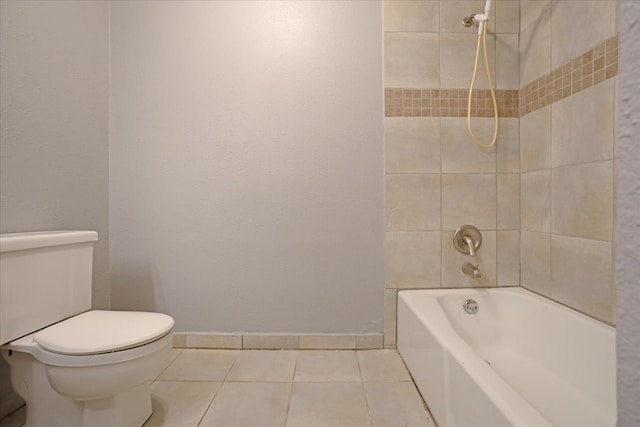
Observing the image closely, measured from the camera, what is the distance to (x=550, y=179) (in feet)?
5.48

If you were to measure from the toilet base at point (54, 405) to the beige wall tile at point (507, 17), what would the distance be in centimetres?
254

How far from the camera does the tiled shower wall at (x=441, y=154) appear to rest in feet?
6.26

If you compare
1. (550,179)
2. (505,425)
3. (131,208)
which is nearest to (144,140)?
(131,208)

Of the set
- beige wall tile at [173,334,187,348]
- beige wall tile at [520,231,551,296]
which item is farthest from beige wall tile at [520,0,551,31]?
beige wall tile at [173,334,187,348]

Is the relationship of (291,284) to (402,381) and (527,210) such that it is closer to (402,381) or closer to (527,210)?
(402,381)

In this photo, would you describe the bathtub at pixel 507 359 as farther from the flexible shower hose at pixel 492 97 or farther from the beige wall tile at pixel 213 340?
the beige wall tile at pixel 213 340

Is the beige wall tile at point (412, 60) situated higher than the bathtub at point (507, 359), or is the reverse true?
the beige wall tile at point (412, 60)

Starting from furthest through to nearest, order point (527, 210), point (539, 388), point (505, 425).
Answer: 1. point (527, 210)
2. point (539, 388)
3. point (505, 425)

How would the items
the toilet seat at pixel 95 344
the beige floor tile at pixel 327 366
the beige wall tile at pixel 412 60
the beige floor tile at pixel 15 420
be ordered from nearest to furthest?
the toilet seat at pixel 95 344
the beige floor tile at pixel 15 420
the beige floor tile at pixel 327 366
the beige wall tile at pixel 412 60

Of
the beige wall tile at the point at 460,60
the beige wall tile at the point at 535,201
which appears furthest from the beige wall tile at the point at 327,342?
the beige wall tile at the point at 460,60

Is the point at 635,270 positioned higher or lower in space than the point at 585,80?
lower

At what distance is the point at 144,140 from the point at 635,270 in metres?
2.17

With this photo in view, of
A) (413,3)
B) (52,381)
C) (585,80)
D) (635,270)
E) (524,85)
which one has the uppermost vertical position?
(413,3)

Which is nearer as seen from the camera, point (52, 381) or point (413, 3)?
point (52, 381)
